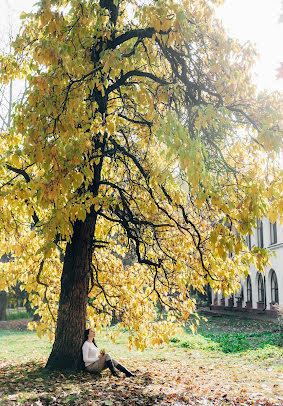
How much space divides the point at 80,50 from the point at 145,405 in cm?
569

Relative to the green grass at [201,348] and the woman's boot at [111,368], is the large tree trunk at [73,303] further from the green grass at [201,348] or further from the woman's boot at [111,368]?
the green grass at [201,348]

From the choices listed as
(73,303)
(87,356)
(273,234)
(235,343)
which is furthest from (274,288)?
(73,303)

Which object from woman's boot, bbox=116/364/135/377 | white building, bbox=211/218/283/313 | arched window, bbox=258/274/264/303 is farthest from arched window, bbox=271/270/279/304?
woman's boot, bbox=116/364/135/377

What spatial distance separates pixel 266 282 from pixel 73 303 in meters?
21.9

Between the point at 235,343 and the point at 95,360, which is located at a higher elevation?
the point at 95,360

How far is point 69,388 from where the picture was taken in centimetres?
794

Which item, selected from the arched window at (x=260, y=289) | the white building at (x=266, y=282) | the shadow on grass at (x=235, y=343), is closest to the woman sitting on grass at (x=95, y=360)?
the shadow on grass at (x=235, y=343)

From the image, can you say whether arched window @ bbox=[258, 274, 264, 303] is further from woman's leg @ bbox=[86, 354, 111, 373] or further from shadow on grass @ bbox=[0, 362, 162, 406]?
woman's leg @ bbox=[86, 354, 111, 373]

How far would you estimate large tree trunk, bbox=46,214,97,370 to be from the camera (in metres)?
9.65

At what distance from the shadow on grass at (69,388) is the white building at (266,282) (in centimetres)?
1834

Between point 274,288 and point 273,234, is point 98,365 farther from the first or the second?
point 273,234

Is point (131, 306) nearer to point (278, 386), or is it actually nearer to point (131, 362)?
point (131, 362)

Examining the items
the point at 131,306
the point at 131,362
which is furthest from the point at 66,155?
the point at 131,362

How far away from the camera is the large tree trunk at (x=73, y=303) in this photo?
9.65m
